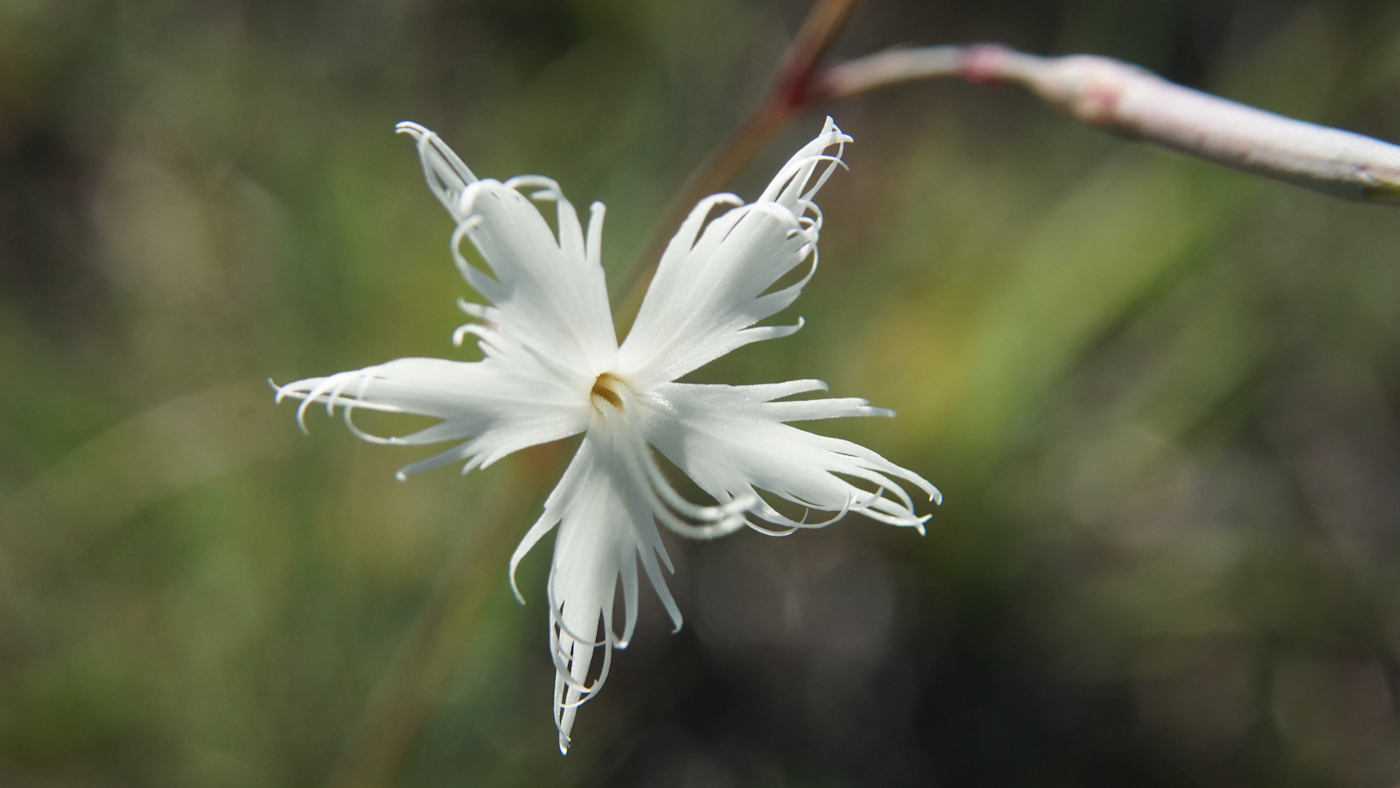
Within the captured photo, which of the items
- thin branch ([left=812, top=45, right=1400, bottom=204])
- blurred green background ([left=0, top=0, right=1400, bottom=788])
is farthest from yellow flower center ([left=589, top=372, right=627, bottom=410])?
blurred green background ([left=0, top=0, right=1400, bottom=788])

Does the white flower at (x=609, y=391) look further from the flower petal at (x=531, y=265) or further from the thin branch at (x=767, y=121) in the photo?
the thin branch at (x=767, y=121)

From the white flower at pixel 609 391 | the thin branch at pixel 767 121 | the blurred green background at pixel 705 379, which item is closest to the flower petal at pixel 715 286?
the white flower at pixel 609 391

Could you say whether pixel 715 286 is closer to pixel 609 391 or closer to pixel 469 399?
pixel 609 391

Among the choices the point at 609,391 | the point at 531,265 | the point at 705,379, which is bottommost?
the point at 609,391

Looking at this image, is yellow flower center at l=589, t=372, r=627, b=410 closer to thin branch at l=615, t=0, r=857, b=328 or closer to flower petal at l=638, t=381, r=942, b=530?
flower petal at l=638, t=381, r=942, b=530

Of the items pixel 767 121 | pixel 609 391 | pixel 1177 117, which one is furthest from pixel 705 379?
pixel 1177 117

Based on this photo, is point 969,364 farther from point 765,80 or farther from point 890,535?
point 765,80
